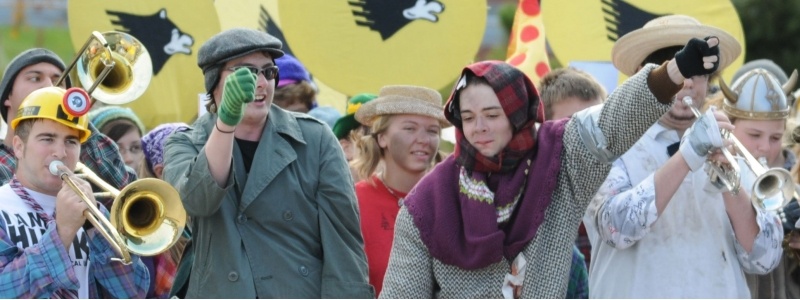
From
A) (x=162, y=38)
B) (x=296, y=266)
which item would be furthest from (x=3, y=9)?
(x=296, y=266)

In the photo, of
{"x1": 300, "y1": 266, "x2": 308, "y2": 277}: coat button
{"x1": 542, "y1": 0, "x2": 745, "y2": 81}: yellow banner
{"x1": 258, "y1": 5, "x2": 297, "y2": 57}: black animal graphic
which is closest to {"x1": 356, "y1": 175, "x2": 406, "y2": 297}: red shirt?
{"x1": 300, "y1": 266, "x2": 308, "y2": 277}: coat button

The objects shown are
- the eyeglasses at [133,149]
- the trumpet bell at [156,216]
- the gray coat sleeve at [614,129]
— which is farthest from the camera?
the eyeglasses at [133,149]

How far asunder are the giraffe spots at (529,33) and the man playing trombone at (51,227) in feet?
12.2

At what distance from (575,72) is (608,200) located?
1.60 meters

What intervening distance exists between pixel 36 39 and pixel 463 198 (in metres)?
15.5

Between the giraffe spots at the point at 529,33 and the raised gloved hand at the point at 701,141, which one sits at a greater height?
the raised gloved hand at the point at 701,141

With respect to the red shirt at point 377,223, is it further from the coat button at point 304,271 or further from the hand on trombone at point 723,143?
the hand on trombone at point 723,143

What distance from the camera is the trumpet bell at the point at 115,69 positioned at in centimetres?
588

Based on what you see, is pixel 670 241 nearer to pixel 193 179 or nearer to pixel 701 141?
pixel 701 141

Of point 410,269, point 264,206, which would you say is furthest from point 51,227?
point 410,269

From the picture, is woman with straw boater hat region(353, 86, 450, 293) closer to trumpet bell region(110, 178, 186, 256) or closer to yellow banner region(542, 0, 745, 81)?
trumpet bell region(110, 178, 186, 256)

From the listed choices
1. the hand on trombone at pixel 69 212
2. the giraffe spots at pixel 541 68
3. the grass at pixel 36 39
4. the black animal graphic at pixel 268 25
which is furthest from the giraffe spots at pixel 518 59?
the grass at pixel 36 39

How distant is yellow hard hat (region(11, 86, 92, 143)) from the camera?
5.18 metres

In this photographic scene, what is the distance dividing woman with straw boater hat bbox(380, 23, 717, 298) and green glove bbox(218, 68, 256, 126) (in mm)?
656
